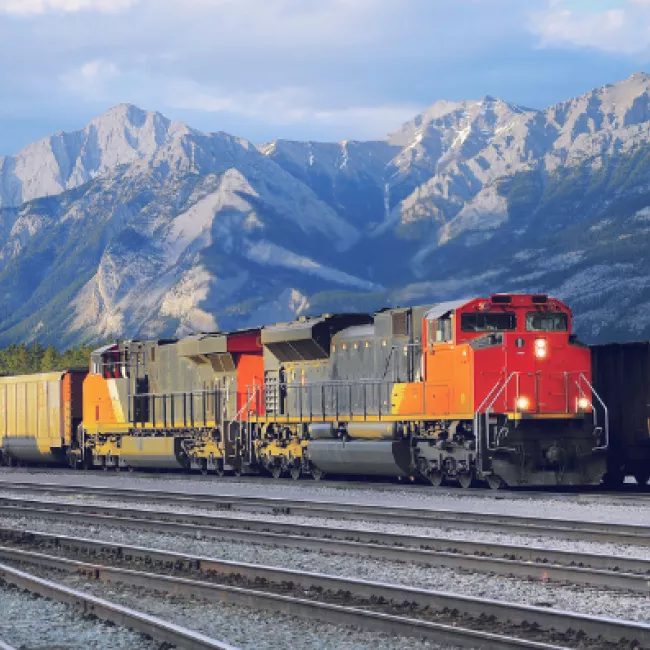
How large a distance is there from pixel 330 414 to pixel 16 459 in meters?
22.7

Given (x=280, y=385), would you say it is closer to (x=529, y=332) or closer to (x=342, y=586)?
(x=529, y=332)

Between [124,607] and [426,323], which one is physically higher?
[426,323]

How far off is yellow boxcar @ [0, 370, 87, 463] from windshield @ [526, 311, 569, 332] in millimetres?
21261

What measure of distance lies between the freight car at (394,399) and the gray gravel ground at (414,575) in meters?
7.88

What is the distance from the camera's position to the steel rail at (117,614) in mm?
8805

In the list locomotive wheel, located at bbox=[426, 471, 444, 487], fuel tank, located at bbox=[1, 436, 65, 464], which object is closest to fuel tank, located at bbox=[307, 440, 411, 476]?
locomotive wheel, located at bbox=[426, 471, 444, 487]

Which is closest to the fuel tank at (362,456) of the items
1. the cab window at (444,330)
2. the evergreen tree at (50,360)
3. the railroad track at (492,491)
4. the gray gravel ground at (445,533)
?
the railroad track at (492,491)

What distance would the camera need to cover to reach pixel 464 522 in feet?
54.6

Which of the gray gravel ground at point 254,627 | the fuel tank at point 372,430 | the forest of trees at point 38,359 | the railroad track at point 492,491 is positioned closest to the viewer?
the gray gravel ground at point 254,627

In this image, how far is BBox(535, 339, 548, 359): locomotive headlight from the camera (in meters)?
22.6

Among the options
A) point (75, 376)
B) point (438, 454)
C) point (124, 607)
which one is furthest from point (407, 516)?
point (75, 376)

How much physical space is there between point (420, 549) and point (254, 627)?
189 inches

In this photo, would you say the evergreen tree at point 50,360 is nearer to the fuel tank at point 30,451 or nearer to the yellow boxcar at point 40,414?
the yellow boxcar at point 40,414

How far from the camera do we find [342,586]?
11227 mm
